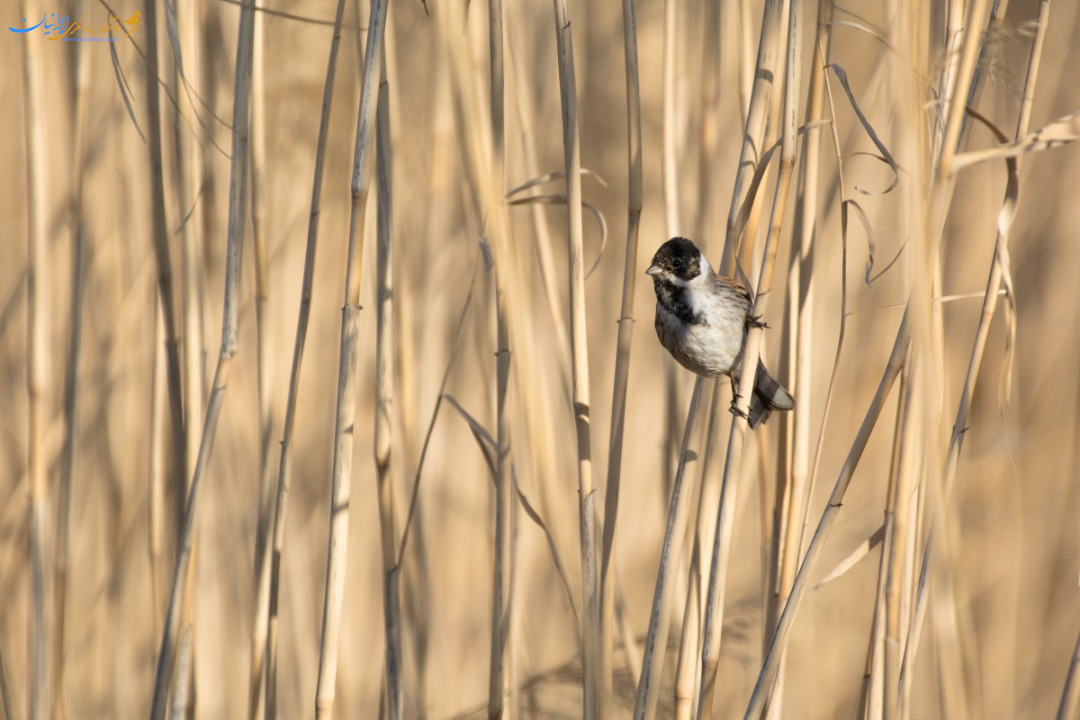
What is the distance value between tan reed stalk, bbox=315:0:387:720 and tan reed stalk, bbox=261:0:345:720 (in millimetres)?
89

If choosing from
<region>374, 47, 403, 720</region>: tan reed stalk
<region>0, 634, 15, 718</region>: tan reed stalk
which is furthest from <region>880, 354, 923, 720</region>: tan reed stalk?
<region>0, 634, 15, 718</region>: tan reed stalk

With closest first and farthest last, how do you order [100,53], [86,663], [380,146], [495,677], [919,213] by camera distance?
[919,213] → [380,146] → [495,677] → [86,663] → [100,53]

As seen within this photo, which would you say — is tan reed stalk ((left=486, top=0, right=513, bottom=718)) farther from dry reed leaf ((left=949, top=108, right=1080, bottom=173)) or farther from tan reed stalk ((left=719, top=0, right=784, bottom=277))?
dry reed leaf ((left=949, top=108, right=1080, bottom=173))

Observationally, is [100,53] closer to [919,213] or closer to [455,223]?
[455,223]

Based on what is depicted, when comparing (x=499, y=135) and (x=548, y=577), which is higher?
(x=499, y=135)

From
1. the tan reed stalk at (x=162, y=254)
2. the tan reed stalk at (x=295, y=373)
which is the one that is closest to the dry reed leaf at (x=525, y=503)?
the tan reed stalk at (x=295, y=373)

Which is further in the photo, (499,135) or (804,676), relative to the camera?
(804,676)

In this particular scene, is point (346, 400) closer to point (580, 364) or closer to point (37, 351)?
point (580, 364)

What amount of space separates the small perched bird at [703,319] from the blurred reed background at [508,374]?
6cm

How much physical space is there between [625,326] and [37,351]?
0.96 metres

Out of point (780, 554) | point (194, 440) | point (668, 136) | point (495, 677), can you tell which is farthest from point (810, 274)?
point (194, 440)

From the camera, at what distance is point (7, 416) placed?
2125 millimetres

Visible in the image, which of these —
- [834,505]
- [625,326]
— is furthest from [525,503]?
[834,505]

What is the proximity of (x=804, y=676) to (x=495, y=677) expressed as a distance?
3.50 feet
